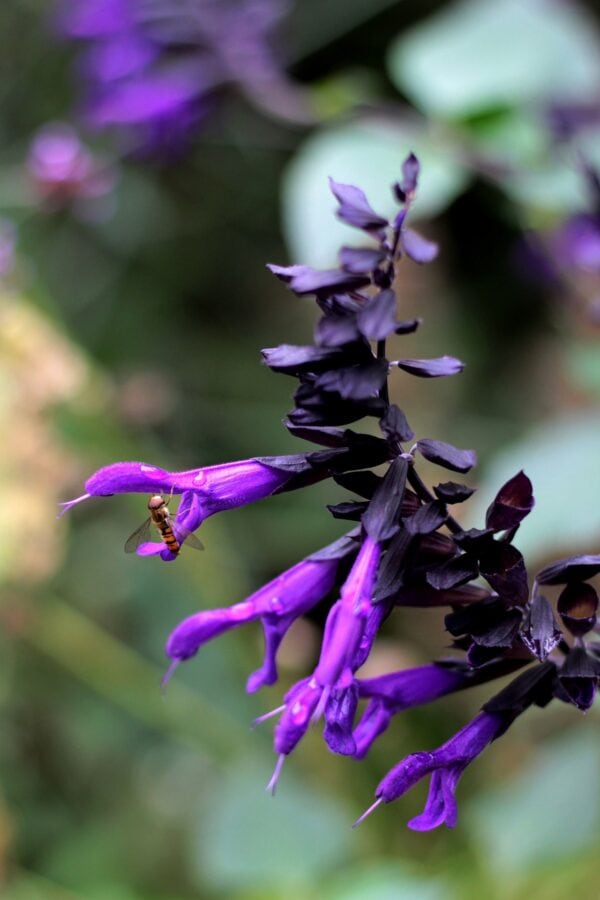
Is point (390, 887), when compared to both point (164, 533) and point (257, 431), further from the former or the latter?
point (257, 431)

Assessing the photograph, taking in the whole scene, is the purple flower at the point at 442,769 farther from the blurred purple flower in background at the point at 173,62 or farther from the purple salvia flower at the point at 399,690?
the blurred purple flower in background at the point at 173,62

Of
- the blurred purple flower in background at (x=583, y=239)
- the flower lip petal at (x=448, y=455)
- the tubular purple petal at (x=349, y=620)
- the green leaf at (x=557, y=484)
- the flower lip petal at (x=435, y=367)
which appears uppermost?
the flower lip petal at (x=435, y=367)

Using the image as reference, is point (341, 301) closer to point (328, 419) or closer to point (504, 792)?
point (328, 419)

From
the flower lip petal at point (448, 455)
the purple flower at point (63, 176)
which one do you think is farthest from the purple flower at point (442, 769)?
the purple flower at point (63, 176)

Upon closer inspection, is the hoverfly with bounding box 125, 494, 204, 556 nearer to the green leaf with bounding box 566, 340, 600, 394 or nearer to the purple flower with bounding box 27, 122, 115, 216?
the green leaf with bounding box 566, 340, 600, 394

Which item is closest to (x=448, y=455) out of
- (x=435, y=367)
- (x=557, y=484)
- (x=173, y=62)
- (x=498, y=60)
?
(x=435, y=367)

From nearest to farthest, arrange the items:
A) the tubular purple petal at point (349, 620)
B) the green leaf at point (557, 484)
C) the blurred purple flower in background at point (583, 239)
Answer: the tubular purple petal at point (349, 620), the blurred purple flower in background at point (583, 239), the green leaf at point (557, 484)

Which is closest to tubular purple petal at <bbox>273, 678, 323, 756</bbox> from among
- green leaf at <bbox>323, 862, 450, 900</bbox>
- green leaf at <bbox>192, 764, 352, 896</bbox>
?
green leaf at <bbox>323, 862, 450, 900</bbox>

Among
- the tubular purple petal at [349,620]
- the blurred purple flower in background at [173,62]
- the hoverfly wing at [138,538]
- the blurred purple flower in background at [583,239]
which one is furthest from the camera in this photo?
the blurred purple flower in background at [173,62]
